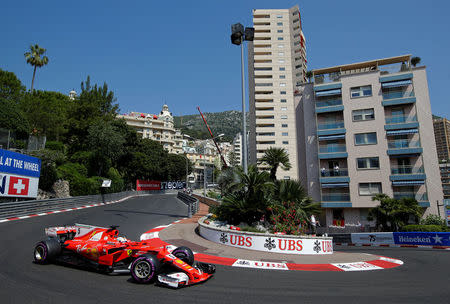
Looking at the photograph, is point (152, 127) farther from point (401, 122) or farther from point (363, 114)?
point (401, 122)

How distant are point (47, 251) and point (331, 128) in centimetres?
3521

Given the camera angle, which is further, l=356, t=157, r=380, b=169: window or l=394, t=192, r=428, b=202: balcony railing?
l=356, t=157, r=380, b=169: window

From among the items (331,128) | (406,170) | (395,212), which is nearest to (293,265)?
(395,212)

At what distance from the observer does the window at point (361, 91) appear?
116ft

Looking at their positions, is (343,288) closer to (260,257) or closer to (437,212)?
(260,257)

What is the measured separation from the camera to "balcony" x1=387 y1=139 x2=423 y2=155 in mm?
32062

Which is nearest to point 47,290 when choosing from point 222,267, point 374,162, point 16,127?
point 222,267

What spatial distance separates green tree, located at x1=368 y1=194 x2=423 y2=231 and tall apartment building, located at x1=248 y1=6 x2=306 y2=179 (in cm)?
3916

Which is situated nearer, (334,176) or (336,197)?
(336,197)

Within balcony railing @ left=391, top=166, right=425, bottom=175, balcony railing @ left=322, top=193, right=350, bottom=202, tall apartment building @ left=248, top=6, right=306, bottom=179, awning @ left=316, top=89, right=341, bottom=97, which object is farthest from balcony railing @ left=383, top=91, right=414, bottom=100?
tall apartment building @ left=248, top=6, right=306, bottom=179

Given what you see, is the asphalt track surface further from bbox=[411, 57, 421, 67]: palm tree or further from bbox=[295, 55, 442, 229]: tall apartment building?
bbox=[411, 57, 421, 67]: palm tree

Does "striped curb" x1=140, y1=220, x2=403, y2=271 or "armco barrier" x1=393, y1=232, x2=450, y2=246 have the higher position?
"striped curb" x1=140, y1=220, x2=403, y2=271

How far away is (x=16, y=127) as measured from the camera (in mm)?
27875

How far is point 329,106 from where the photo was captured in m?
36.6
